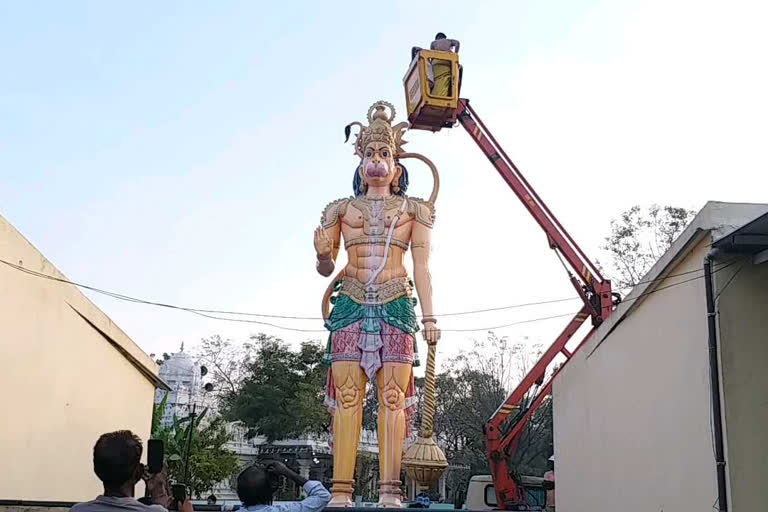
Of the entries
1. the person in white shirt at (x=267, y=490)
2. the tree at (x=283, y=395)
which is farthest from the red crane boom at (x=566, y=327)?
the tree at (x=283, y=395)

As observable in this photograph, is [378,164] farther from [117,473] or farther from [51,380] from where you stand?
[117,473]

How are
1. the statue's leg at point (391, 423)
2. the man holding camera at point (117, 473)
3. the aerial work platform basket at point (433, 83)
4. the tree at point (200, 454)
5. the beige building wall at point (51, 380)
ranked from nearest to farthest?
the man holding camera at point (117, 473)
the statue's leg at point (391, 423)
the beige building wall at point (51, 380)
the aerial work platform basket at point (433, 83)
the tree at point (200, 454)

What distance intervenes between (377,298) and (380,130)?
6.28 ft

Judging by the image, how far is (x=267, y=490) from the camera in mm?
3561

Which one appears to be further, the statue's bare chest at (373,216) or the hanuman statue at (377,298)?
the statue's bare chest at (373,216)

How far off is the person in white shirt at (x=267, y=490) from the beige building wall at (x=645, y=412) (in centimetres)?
357

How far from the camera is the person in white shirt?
353 centimetres

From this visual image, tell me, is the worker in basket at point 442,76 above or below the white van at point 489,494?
above

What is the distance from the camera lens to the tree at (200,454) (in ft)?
71.7

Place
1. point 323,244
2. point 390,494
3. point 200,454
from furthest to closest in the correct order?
point 200,454 < point 323,244 < point 390,494

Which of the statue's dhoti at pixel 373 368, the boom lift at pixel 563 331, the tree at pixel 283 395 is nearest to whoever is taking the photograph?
the statue's dhoti at pixel 373 368

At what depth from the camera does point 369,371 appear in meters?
8.60

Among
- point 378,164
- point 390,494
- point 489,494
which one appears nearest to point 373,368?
point 390,494

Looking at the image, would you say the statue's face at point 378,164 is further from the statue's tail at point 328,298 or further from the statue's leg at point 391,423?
the statue's leg at point 391,423
